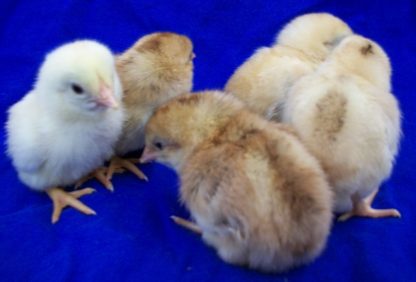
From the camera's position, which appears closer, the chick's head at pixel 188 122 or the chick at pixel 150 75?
the chick's head at pixel 188 122

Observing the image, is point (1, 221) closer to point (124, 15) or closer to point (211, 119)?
point (211, 119)

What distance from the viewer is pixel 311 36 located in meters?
1.76

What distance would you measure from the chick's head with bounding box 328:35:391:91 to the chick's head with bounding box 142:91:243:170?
35 cm

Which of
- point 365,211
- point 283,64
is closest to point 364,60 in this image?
point 283,64

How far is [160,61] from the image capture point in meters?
1.48

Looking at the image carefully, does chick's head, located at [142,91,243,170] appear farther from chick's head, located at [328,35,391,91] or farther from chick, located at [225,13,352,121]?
chick's head, located at [328,35,391,91]

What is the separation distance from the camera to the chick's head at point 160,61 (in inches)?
58.1

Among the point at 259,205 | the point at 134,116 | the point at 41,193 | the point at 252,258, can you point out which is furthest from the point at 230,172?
the point at 41,193

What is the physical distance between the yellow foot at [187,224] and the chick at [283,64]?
1.24 ft

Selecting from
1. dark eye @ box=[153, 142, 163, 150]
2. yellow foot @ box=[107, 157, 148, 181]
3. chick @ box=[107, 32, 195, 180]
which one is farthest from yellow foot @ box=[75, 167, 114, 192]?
dark eye @ box=[153, 142, 163, 150]

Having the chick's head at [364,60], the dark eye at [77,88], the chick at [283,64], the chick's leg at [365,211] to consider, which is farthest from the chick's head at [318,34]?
the dark eye at [77,88]

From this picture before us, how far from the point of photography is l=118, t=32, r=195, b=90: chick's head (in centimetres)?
147

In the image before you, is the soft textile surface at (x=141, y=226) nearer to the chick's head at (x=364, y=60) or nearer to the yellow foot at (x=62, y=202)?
the yellow foot at (x=62, y=202)

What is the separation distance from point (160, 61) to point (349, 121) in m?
0.54
